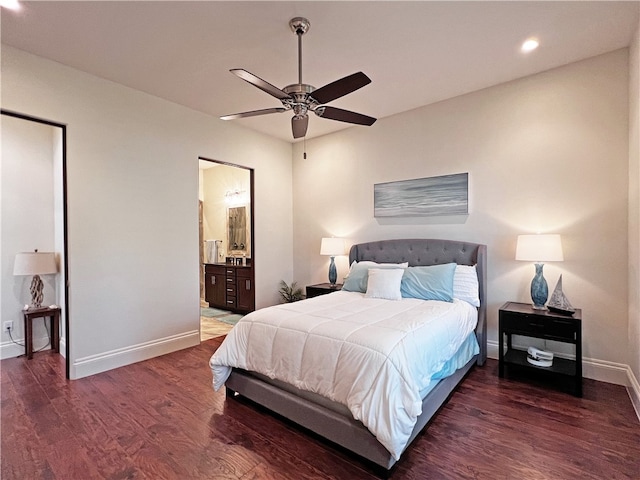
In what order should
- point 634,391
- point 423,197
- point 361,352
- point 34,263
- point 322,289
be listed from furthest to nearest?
point 322,289 < point 423,197 < point 34,263 < point 634,391 < point 361,352

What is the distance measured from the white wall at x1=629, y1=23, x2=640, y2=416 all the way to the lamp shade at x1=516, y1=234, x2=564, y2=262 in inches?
20.0

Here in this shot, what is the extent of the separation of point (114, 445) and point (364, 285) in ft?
8.74

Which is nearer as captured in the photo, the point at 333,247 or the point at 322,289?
the point at 322,289

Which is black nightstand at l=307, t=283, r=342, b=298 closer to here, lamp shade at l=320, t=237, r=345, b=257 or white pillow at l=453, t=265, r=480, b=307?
lamp shade at l=320, t=237, r=345, b=257

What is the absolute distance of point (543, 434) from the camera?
2225 millimetres

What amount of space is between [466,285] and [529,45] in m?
2.29

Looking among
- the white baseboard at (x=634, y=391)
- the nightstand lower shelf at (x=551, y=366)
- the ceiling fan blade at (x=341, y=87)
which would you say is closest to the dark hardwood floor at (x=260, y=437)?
the white baseboard at (x=634, y=391)

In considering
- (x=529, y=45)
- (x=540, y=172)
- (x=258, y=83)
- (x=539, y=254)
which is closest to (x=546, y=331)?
(x=539, y=254)

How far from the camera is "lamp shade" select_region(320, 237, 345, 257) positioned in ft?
15.6

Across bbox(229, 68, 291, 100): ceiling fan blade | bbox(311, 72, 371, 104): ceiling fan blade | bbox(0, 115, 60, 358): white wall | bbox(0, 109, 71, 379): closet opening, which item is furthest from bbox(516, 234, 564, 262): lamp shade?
bbox(0, 115, 60, 358): white wall

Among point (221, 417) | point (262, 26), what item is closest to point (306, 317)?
point (221, 417)

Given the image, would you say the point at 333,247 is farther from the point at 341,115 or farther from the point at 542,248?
the point at 542,248

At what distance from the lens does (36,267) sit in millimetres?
3805

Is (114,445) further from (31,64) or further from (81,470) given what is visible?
(31,64)
